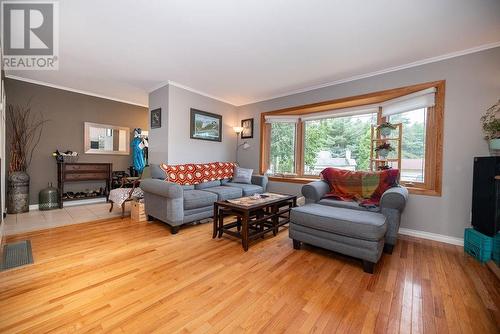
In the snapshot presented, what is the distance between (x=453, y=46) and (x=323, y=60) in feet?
4.71

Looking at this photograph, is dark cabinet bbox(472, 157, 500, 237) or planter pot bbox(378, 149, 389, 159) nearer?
dark cabinet bbox(472, 157, 500, 237)

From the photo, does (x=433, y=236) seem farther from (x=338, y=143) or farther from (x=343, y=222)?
(x=338, y=143)

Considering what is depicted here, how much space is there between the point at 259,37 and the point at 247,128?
8.67 feet

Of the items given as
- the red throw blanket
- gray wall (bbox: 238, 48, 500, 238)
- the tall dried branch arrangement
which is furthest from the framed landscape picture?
gray wall (bbox: 238, 48, 500, 238)

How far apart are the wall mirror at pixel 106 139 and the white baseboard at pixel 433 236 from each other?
5.75 m

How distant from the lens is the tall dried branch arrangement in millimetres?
3658

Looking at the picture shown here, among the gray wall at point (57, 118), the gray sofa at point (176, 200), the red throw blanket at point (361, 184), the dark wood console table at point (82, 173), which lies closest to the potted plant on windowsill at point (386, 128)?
the red throw blanket at point (361, 184)

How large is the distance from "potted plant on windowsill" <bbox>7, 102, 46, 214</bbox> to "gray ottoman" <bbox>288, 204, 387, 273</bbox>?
4.57 meters

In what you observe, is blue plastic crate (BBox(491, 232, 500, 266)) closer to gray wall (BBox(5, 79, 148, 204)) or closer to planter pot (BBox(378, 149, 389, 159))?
planter pot (BBox(378, 149, 389, 159))

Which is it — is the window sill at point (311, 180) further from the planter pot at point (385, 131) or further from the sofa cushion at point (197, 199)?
the sofa cushion at point (197, 199)

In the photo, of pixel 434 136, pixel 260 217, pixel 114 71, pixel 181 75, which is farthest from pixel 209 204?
pixel 434 136

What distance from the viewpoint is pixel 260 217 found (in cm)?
279

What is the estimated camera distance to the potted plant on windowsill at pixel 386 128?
10.2 ft

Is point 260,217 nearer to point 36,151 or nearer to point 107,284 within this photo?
point 107,284
